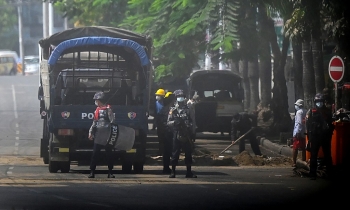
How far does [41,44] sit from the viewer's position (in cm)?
2088

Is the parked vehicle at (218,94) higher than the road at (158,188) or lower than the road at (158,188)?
higher

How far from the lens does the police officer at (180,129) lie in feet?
57.3

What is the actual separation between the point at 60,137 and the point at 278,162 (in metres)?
6.19

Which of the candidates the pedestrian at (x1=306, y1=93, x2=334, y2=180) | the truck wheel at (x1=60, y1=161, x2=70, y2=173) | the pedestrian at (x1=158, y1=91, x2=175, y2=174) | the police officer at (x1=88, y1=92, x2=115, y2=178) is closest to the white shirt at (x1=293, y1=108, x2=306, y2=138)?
the pedestrian at (x1=306, y1=93, x2=334, y2=180)

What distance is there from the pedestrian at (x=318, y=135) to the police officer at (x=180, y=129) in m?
2.47

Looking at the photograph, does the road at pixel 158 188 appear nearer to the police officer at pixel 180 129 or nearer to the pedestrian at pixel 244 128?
the police officer at pixel 180 129

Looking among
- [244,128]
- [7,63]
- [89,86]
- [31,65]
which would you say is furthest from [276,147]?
[31,65]

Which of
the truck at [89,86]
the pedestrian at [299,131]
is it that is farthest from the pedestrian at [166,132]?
the pedestrian at [299,131]

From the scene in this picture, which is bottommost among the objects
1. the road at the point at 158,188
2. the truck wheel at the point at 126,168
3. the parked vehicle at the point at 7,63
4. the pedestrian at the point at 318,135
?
the road at the point at 158,188

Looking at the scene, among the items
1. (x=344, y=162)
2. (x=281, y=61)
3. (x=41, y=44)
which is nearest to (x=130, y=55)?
(x=41, y=44)

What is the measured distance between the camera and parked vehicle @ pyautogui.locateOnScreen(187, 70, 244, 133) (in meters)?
31.2

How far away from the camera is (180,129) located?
1745 centimetres

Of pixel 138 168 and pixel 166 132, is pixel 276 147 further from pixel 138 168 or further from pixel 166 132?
pixel 138 168

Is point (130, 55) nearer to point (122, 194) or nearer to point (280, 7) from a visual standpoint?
point (280, 7)
